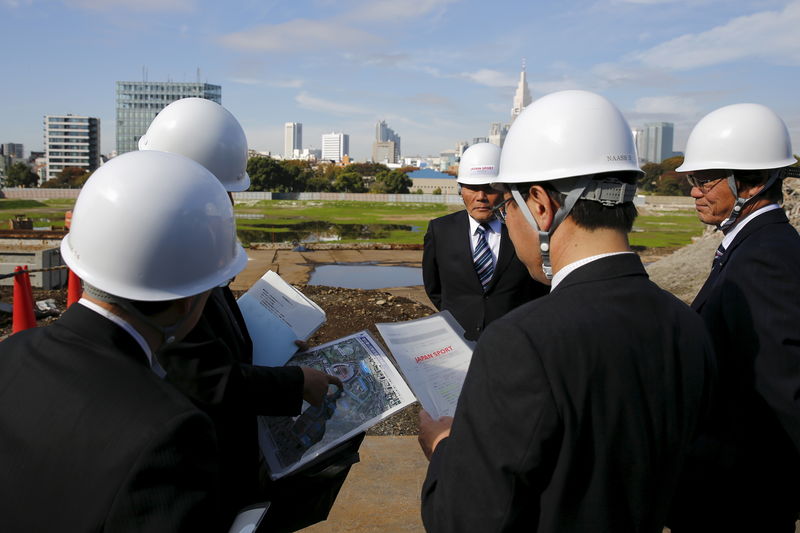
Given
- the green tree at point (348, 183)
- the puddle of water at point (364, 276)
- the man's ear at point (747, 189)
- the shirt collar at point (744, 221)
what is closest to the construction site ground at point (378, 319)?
the puddle of water at point (364, 276)

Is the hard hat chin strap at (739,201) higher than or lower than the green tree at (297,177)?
lower

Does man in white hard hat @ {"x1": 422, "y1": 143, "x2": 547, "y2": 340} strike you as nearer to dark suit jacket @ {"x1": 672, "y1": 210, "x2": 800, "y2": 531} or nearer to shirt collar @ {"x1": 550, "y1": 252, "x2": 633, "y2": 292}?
dark suit jacket @ {"x1": 672, "y1": 210, "x2": 800, "y2": 531}

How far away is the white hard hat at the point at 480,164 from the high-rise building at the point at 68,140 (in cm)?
17612

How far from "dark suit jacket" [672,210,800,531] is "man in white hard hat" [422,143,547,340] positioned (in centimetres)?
182

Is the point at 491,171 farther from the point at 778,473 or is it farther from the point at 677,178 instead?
the point at 677,178

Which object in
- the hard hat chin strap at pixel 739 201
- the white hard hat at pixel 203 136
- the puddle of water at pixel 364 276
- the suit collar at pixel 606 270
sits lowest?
the puddle of water at pixel 364 276

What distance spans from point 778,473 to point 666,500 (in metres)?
1.08

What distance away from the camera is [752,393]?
2.38m

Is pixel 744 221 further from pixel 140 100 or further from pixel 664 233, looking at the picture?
pixel 140 100

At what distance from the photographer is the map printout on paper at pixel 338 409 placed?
2387 mm

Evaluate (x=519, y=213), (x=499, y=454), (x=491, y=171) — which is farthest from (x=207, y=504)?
(x=491, y=171)

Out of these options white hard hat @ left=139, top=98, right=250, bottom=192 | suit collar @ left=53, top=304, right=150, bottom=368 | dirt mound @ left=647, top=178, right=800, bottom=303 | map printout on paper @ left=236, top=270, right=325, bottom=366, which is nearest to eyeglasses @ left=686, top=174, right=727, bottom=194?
map printout on paper @ left=236, top=270, right=325, bottom=366

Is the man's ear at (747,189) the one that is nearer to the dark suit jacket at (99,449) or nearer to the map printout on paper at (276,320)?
the map printout on paper at (276,320)

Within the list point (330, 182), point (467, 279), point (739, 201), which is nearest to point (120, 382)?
point (739, 201)
